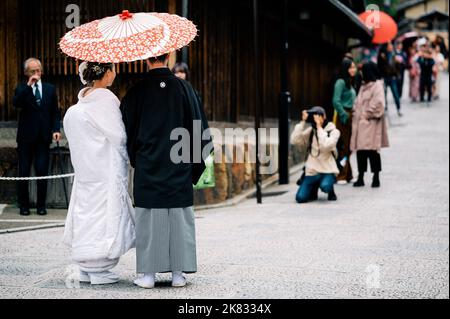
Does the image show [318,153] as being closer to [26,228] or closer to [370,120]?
[370,120]

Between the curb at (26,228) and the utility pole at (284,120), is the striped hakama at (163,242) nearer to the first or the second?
the curb at (26,228)

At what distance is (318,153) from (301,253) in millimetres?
4144

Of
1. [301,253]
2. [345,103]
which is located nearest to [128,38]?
[301,253]

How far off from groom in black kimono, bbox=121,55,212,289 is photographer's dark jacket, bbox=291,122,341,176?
19.6 feet

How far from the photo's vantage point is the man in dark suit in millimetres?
11086

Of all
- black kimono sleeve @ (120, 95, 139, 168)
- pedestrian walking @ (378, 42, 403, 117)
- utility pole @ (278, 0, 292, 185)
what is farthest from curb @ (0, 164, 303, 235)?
pedestrian walking @ (378, 42, 403, 117)

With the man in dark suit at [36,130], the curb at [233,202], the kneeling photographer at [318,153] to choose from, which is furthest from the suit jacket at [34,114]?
the kneeling photographer at [318,153]

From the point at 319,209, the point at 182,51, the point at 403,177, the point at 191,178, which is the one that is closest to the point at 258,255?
the point at 191,178

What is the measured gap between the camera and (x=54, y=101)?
11289mm

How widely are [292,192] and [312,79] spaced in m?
9.21

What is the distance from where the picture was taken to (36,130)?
36.5 ft

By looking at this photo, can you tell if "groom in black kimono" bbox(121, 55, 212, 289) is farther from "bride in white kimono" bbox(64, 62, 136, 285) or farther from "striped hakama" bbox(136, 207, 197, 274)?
"bride in white kimono" bbox(64, 62, 136, 285)

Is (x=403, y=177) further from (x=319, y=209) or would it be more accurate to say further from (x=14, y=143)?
(x=14, y=143)

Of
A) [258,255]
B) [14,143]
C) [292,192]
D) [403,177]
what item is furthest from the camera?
[403,177]
